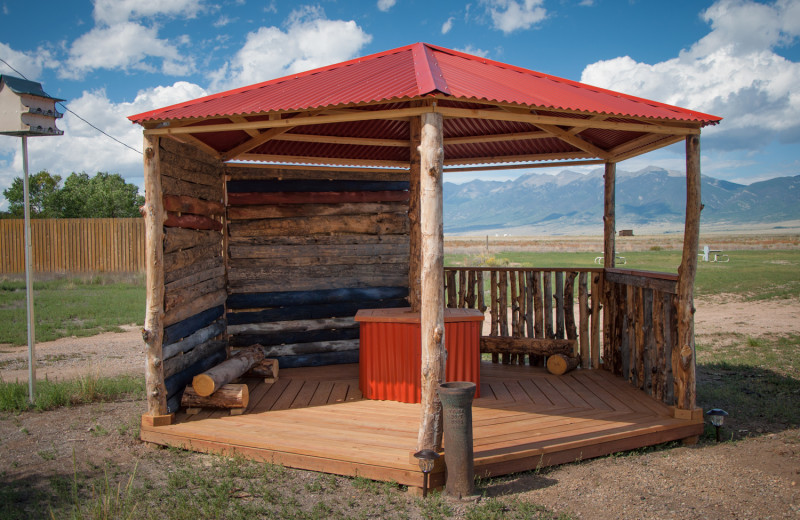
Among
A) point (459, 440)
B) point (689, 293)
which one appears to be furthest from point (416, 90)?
point (689, 293)

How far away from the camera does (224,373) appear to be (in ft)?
20.1

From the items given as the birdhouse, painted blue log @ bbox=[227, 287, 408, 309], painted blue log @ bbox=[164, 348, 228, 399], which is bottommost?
painted blue log @ bbox=[164, 348, 228, 399]

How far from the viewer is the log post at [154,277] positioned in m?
5.34

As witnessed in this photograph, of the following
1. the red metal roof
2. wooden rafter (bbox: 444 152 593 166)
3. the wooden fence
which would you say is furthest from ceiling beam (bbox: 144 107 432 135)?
the wooden fence

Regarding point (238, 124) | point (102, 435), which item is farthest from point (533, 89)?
point (102, 435)

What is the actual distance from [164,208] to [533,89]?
3786 mm

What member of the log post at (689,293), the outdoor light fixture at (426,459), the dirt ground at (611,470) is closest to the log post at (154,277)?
the dirt ground at (611,470)

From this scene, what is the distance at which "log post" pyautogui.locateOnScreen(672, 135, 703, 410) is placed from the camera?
18.0ft

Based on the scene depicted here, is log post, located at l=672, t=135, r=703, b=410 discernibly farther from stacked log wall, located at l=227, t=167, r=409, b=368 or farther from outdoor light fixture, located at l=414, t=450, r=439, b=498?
stacked log wall, located at l=227, t=167, r=409, b=368

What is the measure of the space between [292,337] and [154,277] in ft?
9.45

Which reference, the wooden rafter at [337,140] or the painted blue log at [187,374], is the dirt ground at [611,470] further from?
the wooden rafter at [337,140]

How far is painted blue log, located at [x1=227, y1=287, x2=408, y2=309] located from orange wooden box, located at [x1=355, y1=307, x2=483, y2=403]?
184cm

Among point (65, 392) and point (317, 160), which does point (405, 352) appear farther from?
point (65, 392)

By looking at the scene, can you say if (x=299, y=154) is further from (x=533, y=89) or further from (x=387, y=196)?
(x=533, y=89)
